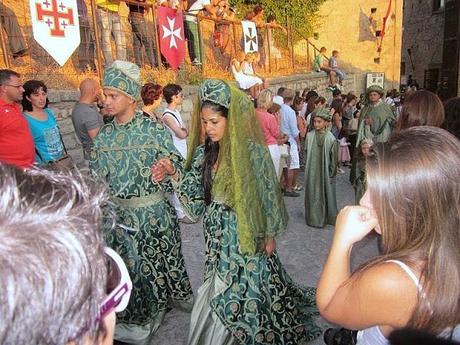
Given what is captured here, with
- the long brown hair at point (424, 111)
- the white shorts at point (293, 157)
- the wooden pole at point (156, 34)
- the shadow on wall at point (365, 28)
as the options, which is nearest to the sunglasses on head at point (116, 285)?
the long brown hair at point (424, 111)

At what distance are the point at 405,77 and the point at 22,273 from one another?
2623 centimetres

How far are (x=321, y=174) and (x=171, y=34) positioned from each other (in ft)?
12.9

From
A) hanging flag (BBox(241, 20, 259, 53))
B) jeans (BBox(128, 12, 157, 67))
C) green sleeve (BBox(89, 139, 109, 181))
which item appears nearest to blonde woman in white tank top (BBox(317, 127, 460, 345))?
green sleeve (BBox(89, 139, 109, 181))

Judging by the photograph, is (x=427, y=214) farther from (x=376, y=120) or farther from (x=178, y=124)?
(x=376, y=120)

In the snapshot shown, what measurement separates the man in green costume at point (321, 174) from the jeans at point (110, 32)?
3877 millimetres

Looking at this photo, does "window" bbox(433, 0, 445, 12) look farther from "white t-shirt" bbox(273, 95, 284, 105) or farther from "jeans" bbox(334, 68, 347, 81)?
"white t-shirt" bbox(273, 95, 284, 105)

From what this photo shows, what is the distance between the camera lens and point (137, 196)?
2736mm

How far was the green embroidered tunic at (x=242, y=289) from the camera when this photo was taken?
239cm

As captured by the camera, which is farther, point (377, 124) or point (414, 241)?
point (377, 124)

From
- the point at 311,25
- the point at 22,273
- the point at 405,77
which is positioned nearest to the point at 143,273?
the point at 22,273

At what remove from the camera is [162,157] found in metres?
2.75

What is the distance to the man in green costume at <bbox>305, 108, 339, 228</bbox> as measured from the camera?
5.17m

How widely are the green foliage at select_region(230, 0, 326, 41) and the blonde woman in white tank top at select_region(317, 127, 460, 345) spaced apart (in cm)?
1626

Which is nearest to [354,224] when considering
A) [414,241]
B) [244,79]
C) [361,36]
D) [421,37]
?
[414,241]
